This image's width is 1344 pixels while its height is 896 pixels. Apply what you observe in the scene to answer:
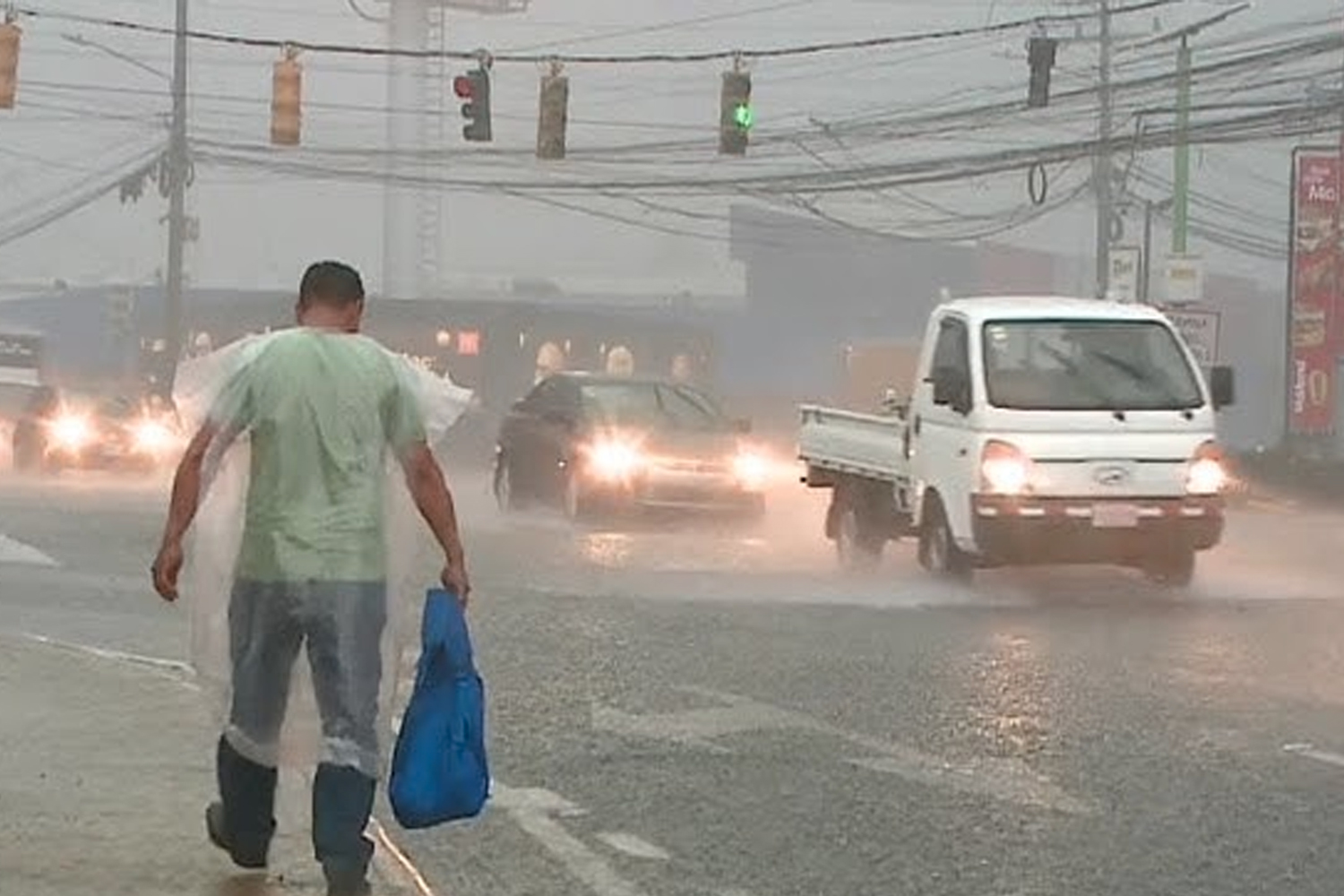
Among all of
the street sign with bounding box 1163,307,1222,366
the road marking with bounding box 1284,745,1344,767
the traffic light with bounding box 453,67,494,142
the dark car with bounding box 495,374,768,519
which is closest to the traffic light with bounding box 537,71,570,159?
the traffic light with bounding box 453,67,494,142

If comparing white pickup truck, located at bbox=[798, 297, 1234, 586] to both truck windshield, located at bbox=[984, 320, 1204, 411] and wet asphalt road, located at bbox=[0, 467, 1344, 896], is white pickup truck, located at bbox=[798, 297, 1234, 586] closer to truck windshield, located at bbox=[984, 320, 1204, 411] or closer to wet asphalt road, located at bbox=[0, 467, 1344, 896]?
truck windshield, located at bbox=[984, 320, 1204, 411]

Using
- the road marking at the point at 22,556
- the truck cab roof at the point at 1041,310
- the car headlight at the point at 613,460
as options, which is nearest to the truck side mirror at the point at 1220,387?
the truck cab roof at the point at 1041,310

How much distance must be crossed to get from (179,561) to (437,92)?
8106 cm

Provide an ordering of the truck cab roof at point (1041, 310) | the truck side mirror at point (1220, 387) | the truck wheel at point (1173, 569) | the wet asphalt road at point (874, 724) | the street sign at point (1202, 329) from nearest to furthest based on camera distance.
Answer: the wet asphalt road at point (874, 724) < the truck wheel at point (1173, 569) < the truck cab roof at point (1041, 310) < the truck side mirror at point (1220, 387) < the street sign at point (1202, 329)

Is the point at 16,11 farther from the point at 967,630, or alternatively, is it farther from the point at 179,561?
the point at 179,561

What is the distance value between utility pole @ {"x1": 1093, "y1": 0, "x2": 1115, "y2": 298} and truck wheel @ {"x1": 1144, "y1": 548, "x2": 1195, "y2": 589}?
28222mm

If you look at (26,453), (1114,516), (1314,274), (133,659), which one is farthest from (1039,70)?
(133,659)

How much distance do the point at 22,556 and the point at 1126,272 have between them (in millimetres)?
22434

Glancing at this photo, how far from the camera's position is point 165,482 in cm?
3516

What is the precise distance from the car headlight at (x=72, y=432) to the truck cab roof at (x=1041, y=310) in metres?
22.6

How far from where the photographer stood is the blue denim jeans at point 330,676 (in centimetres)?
648

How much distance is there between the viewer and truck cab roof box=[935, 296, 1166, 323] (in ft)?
55.6

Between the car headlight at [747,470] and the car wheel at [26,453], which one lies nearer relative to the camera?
the car headlight at [747,470]

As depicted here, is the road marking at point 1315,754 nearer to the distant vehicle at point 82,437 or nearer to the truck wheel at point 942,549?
the truck wheel at point 942,549
